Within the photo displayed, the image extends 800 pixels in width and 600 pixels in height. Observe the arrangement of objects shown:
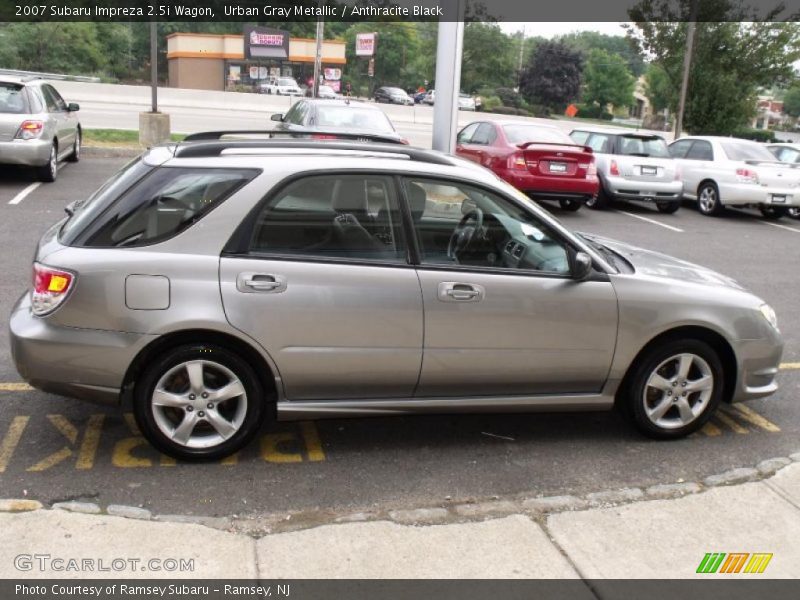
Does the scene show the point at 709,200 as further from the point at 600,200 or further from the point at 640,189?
the point at 600,200

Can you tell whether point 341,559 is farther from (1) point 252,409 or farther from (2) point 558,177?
(2) point 558,177

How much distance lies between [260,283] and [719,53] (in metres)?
29.6

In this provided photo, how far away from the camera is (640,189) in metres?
15.3

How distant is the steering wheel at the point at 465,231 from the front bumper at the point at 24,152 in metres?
9.67

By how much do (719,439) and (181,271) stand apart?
3338mm

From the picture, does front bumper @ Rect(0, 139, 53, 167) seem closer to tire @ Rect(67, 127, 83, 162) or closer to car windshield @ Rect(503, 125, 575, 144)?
tire @ Rect(67, 127, 83, 162)

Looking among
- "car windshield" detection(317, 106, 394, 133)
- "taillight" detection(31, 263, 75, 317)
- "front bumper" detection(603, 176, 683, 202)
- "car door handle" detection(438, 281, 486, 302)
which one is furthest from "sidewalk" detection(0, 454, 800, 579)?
"front bumper" detection(603, 176, 683, 202)

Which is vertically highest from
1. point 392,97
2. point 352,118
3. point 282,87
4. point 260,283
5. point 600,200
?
point 282,87

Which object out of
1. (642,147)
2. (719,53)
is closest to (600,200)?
(642,147)

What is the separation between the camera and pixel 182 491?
13.3 feet

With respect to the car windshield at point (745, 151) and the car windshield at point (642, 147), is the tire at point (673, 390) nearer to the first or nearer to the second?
the car windshield at point (642, 147)

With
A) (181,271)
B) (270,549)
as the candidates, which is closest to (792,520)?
(270,549)

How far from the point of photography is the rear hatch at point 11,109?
1200cm
